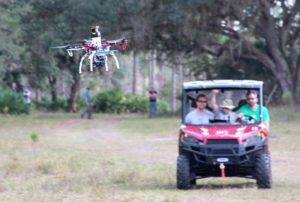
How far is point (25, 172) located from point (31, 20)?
25729 millimetres

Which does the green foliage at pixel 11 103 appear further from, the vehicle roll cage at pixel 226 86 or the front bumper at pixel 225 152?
the front bumper at pixel 225 152

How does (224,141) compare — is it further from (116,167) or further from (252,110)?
(116,167)

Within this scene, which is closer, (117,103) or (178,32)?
(178,32)

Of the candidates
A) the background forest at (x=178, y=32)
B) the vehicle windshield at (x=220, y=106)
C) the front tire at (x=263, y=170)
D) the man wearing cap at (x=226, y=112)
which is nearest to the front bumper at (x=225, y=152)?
the front tire at (x=263, y=170)

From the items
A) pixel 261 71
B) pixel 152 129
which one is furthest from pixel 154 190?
pixel 261 71

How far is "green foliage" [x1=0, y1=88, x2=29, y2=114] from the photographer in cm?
5059

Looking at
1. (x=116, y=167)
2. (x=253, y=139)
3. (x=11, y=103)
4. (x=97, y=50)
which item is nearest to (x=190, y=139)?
(x=253, y=139)

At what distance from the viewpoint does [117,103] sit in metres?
58.4

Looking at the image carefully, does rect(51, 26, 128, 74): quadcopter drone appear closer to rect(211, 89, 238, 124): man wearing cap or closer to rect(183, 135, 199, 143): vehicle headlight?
rect(183, 135, 199, 143): vehicle headlight

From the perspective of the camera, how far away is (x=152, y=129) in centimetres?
3575

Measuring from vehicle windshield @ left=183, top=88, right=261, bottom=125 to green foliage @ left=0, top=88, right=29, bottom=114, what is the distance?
35214mm

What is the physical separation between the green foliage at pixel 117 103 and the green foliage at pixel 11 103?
8.32 meters

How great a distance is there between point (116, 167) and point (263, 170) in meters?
5.87

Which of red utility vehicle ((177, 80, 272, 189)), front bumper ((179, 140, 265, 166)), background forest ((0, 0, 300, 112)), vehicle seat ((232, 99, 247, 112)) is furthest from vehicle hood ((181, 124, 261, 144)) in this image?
background forest ((0, 0, 300, 112))
